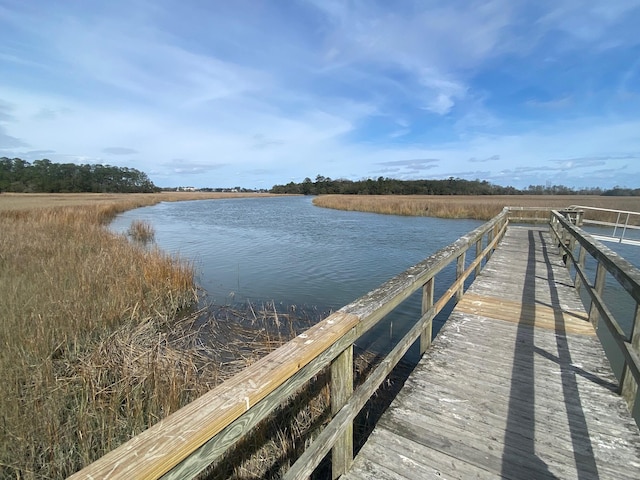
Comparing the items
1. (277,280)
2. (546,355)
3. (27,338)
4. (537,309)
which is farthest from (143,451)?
(277,280)

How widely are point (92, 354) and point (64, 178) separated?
104721mm

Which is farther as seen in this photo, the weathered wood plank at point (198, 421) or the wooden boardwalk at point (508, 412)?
the wooden boardwalk at point (508, 412)

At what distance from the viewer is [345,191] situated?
3944 inches

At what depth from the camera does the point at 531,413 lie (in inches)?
98.0

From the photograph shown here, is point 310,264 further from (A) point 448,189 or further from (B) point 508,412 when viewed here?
(A) point 448,189

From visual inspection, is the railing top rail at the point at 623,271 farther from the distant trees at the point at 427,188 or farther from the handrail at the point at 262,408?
the distant trees at the point at 427,188

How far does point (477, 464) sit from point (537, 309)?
11.6 ft

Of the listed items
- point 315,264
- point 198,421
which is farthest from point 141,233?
Result: point 198,421

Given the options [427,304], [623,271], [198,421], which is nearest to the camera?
[198,421]

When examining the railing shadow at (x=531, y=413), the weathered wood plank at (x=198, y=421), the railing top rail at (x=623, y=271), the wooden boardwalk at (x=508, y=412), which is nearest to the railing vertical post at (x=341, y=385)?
the wooden boardwalk at (x=508, y=412)

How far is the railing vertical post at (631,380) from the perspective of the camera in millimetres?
2496

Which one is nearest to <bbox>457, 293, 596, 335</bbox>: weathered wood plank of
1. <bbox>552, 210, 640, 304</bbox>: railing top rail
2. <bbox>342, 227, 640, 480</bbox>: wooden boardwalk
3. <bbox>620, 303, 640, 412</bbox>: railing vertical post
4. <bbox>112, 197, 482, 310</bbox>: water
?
<bbox>342, 227, 640, 480</bbox>: wooden boardwalk

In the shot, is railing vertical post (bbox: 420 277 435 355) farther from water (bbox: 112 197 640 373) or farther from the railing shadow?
water (bbox: 112 197 640 373)

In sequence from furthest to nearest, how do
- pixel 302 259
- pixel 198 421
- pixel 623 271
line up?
pixel 302 259
pixel 623 271
pixel 198 421
